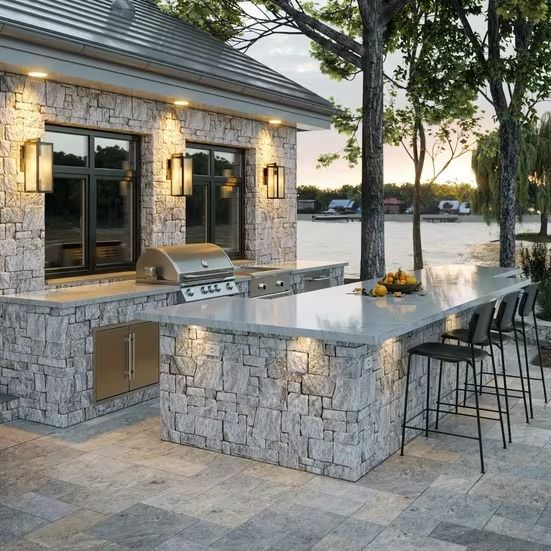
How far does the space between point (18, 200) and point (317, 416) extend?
3640 mm

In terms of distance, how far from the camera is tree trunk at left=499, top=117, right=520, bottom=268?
42.6ft

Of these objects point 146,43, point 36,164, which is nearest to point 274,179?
point 146,43

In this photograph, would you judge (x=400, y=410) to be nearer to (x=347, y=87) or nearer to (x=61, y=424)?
(x=61, y=424)

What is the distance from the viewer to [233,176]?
10.6 m

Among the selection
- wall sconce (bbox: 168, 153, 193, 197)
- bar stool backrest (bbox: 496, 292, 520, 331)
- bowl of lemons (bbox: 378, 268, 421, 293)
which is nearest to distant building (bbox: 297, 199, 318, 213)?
wall sconce (bbox: 168, 153, 193, 197)

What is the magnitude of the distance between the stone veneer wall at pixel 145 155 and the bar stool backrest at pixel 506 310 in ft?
13.4

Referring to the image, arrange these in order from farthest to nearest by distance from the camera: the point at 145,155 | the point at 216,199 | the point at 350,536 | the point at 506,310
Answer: the point at 216,199
the point at 145,155
the point at 506,310
the point at 350,536

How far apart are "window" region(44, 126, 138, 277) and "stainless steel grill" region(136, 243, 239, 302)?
0.68 metres

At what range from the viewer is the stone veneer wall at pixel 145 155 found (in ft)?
23.3

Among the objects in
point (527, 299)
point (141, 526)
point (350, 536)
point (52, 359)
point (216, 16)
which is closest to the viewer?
point (350, 536)

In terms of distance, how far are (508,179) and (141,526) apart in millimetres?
10197

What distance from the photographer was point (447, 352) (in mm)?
5859

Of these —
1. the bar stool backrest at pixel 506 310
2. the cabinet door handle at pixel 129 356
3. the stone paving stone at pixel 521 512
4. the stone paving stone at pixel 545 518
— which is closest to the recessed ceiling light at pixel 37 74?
the cabinet door handle at pixel 129 356

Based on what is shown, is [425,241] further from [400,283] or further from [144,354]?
[144,354]
